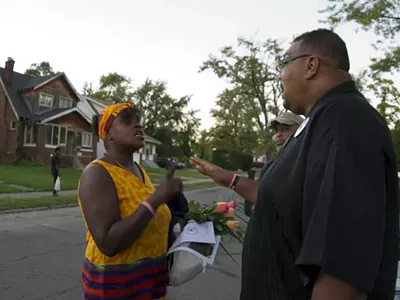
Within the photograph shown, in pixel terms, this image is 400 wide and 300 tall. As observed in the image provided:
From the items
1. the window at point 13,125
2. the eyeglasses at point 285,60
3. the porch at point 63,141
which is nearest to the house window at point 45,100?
the porch at point 63,141

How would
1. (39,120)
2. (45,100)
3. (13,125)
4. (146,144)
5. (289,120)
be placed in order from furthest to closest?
(146,144)
(45,100)
(13,125)
(39,120)
(289,120)

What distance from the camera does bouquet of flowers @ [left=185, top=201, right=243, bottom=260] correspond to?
7.82 feet

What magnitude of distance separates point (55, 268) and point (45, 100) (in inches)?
1100

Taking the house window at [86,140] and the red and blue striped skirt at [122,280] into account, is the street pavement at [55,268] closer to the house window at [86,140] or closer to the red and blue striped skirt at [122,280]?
the red and blue striped skirt at [122,280]


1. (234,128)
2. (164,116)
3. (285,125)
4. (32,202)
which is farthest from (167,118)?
(285,125)

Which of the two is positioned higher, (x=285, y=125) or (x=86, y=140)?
(x=285, y=125)

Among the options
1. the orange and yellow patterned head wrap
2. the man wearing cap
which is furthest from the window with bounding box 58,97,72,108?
the orange and yellow patterned head wrap

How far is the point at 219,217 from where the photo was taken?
2.44 m

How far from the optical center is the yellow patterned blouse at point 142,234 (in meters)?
2.06

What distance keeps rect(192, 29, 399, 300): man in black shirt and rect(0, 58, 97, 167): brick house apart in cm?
2952

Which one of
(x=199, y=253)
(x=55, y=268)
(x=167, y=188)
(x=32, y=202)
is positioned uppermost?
(x=167, y=188)

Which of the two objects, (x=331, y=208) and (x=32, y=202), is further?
(x=32, y=202)

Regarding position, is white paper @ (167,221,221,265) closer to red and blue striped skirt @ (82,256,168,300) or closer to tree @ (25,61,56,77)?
red and blue striped skirt @ (82,256,168,300)

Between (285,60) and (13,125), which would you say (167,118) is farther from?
(285,60)
